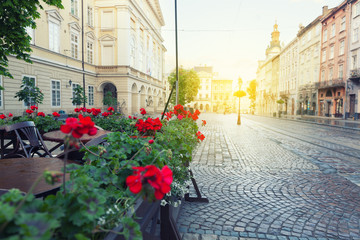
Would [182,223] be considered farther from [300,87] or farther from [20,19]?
[300,87]

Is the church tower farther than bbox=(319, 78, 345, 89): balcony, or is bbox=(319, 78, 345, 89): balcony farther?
the church tower

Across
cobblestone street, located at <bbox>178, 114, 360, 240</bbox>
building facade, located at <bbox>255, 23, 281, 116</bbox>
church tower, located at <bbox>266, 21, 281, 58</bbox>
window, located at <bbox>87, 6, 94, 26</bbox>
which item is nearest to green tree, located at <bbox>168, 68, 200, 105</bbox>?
window, located at <bbox>87, 6, 94, 26</bbox>

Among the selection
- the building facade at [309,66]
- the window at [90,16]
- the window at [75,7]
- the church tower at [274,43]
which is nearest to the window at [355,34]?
the building facade at [309,66]

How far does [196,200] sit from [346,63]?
34.4 meters

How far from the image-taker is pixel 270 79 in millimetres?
64938

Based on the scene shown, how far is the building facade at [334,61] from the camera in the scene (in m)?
30.6

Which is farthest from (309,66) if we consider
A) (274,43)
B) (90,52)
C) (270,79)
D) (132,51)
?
(274,43)

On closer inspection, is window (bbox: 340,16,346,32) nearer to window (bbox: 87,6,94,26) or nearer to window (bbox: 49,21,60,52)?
window (bbox: 87,6,94,26)

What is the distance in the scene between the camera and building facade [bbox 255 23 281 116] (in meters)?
60.0

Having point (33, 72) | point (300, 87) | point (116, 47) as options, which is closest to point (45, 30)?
point (33, 72)

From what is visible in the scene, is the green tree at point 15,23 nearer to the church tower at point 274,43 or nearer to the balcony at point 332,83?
Answer: the balcony at point 332,83

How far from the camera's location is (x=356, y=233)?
297cm

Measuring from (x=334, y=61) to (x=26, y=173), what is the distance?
3877 cm

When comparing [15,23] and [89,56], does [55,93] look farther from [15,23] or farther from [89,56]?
[15,23]
